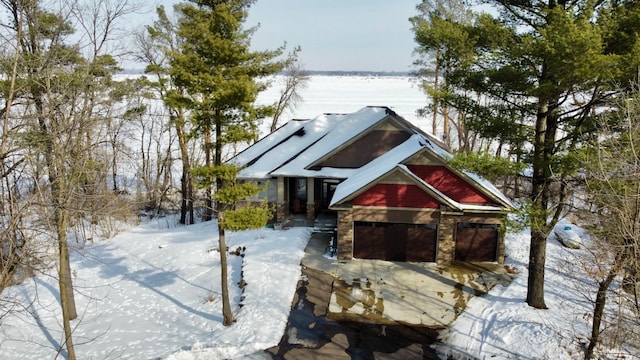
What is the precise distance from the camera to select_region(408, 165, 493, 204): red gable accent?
679 inches

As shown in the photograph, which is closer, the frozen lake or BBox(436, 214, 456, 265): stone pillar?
BBox(436, 214, 456, 265): stone pillar

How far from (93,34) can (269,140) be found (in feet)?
47.5

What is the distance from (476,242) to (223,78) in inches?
489

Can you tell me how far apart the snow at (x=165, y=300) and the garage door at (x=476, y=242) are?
710 centimetres

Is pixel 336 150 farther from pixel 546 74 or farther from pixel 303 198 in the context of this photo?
pixel 546 74

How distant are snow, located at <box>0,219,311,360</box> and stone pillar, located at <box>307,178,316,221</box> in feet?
4.18

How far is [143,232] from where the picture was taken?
79.0ft

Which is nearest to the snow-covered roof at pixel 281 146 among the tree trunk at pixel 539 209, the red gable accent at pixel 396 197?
the red gable accent at pixel 396 197

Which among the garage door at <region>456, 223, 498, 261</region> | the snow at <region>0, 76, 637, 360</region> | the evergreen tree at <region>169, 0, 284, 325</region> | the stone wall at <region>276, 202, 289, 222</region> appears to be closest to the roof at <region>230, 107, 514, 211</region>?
the garage door at <region>456, 223, 498, 261</region>

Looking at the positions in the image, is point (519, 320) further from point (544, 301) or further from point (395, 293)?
point (395, 293)

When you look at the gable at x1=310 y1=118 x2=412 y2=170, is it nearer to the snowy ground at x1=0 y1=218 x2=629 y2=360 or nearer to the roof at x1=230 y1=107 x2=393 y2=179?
the roof at x1=230 y1=107 x2=393 y2=179

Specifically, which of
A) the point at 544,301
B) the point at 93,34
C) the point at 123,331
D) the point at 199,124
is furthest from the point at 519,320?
the point at 93,34

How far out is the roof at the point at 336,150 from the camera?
1694cm

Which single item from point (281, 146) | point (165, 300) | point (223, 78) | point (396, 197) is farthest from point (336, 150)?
point (165, 300)
